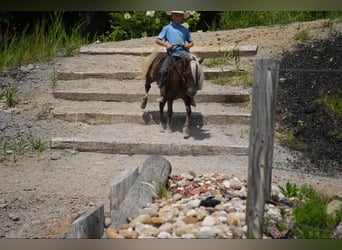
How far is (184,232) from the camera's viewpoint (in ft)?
6.91

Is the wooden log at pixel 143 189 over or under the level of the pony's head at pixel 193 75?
under

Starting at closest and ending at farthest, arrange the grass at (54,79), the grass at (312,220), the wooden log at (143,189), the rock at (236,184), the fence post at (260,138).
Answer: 1. the fence post at (260,138)
2. the grass at (312,220)
3. the wooden log at (143,189)
4. the rock at (236,184)
5. the grass at (54,79)

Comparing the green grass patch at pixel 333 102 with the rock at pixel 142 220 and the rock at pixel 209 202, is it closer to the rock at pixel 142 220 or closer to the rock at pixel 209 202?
the rock at pixel 209 202

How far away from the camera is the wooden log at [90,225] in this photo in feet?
6.75

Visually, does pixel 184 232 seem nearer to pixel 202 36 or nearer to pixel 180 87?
pixel 180 87

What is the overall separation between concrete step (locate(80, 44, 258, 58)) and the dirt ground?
1.1 inches

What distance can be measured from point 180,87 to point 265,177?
2.40 feet

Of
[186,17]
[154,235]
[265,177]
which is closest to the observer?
[265,177]

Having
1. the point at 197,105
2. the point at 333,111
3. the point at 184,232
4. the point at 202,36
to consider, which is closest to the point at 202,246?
the point at 184,232

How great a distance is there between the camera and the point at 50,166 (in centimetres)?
235

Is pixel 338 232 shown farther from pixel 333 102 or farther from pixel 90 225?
pixel 90 225

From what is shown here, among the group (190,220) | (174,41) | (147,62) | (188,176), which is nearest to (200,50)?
(174,41)

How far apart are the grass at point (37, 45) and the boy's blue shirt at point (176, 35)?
40 centimetres

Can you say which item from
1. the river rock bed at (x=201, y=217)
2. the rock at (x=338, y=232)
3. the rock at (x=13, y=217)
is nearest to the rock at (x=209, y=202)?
the river rock bed at (x=201, y=217)
